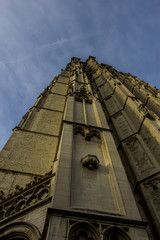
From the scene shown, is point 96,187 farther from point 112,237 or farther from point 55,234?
point 55,234

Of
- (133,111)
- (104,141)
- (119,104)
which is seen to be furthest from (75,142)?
(119,104)

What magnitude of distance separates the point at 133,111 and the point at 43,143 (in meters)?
5.95

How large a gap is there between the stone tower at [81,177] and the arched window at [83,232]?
0.05 feet

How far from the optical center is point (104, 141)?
22.4 ft

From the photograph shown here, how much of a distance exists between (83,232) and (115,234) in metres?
0.57

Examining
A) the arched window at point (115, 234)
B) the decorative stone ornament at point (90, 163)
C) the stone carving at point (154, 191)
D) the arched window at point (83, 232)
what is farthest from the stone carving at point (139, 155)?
the arched window at point (83, 232)

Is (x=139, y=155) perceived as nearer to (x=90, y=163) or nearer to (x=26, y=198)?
(x=90, y=163)

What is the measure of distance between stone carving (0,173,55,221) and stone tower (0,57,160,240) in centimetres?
2

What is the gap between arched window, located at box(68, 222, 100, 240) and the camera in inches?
130

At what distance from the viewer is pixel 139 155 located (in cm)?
891

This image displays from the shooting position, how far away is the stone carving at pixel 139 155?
8.04 metres

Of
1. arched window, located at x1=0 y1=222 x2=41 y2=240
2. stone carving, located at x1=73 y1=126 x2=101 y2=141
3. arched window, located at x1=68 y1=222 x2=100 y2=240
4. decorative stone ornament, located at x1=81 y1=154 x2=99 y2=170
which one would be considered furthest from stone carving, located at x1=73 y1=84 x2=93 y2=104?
arched window, located at x1=68 y1=222 x2=100 y2=240

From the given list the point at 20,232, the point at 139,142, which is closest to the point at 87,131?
the point at 139,142

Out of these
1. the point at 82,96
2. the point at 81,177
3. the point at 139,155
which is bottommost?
the point at 81,177
